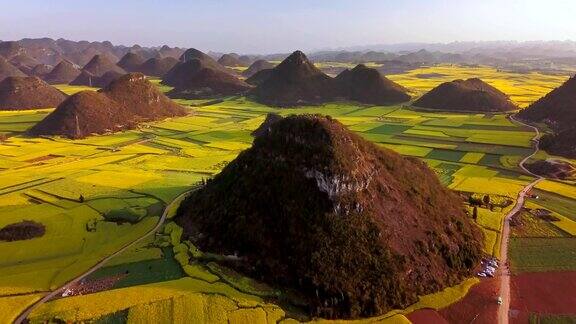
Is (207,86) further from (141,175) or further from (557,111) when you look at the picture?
(557,111)

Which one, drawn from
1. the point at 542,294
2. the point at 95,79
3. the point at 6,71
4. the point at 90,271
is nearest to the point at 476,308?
the point at 542,294

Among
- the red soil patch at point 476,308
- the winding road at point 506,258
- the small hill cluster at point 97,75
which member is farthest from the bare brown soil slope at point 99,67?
the red soil patch at point 476,308

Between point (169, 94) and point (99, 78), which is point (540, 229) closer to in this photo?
point (169, 94)

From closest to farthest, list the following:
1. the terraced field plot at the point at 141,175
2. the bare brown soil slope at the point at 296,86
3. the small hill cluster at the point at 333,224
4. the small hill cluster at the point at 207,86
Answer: the small hill cluster at the point at 333,224 < the terraced field plot at the point at 141,175 < the bare brown soil slope at the point at 296,86 < the small hill cluster at the point at 207,86

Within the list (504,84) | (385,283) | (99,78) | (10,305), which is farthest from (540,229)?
(99,78)

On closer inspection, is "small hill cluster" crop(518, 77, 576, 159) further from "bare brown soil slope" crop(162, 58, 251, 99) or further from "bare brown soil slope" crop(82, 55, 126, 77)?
"bare brown soil slope" crop(82, 55, 126, 77)

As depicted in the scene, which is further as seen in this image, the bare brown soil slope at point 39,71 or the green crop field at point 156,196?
the bare brown soil slope at point 39,71

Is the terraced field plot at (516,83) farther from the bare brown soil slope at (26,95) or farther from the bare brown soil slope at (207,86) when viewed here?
the bare brown soil slope at (26,95)
